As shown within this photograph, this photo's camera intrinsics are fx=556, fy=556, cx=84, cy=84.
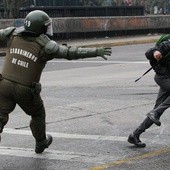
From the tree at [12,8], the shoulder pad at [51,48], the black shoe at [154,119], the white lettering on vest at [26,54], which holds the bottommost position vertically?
the tree at [12,8]

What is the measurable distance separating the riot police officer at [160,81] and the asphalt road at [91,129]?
22cm

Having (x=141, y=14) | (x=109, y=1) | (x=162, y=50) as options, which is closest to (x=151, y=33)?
(x=141, y=14)

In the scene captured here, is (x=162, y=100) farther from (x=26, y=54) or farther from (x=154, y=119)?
(x=26, y=54)

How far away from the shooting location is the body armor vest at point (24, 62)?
6.13m

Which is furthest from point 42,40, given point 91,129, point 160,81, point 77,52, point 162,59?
point 91,129

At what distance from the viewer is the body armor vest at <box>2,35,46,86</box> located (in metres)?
6.13

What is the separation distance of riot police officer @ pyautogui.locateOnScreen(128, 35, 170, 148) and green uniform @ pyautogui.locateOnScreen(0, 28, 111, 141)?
1.03 meters

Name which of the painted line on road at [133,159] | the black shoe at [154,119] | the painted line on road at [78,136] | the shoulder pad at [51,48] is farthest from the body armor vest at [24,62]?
the painted line on road at [78,136]

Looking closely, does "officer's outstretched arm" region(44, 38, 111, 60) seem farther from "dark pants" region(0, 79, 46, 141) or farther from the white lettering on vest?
"dark pants" region(0, 79, 46, 141)

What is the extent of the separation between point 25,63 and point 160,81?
182cm

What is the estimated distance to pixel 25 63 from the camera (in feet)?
20.1

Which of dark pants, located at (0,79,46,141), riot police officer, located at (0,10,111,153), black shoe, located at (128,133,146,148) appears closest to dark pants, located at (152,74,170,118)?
black shoe, located at (128,133,146,148)

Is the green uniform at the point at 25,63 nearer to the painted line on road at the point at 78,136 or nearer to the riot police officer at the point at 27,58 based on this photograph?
the riot police officer at the point at 27,58

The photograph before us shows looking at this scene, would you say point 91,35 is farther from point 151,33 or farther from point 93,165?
point 93,165
